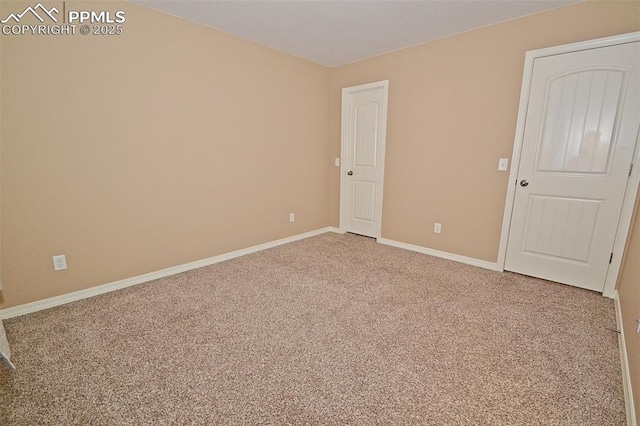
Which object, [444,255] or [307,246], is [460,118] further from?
[307,246]

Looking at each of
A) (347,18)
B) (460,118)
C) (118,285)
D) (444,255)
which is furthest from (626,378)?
(118,285)

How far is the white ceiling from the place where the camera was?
2316mm

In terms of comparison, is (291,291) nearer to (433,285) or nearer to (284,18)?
→ (433,285)

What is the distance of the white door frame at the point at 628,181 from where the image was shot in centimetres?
214

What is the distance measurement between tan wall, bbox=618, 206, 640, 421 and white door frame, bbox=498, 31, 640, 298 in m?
0.08

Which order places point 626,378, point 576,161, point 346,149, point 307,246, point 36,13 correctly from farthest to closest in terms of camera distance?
point 346,149
point 307,246
point 576,161
point 36,13
point 626,378

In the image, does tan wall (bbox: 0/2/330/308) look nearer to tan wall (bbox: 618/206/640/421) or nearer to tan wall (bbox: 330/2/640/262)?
tan wall (bbox: 330/2/640/262)

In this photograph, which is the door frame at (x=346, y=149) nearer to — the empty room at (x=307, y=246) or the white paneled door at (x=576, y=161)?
the empty room at (x=307, y=246)

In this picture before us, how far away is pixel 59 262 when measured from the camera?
2.19 m

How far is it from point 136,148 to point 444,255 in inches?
135

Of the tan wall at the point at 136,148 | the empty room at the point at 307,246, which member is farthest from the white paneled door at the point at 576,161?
the tan wall at the point at 136,148

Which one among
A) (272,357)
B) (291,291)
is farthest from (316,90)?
(272,357)

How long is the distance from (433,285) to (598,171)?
1.65 metres

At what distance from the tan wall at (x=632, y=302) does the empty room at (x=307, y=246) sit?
0.03 meters
